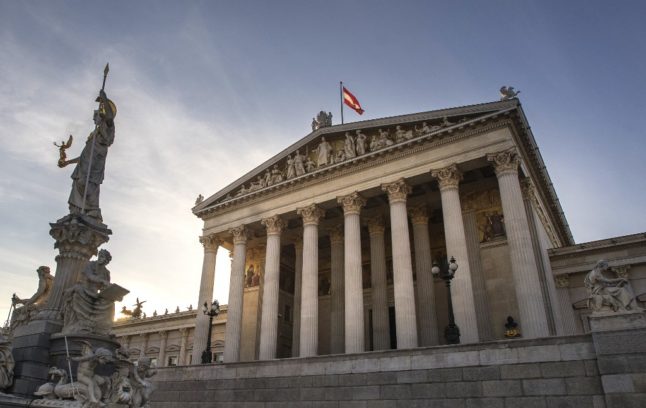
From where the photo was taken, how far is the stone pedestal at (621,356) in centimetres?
1338

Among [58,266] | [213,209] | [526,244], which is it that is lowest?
[58,266]

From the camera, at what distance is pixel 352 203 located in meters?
28.1

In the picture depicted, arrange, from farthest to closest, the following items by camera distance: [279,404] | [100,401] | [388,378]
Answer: [279,404], [388,378], [100,401]

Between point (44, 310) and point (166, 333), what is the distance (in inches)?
1593

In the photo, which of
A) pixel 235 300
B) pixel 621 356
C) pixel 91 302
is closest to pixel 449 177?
pixel 621 356

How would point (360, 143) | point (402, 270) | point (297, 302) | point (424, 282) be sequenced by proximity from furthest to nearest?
point (297, 302), point (360, 143), point (424, 282), point (402, 270)

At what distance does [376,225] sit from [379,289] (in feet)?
13.9

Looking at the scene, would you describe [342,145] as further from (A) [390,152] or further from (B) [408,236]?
(B) [408,236]

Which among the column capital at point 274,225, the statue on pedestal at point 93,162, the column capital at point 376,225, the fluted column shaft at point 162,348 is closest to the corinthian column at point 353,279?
the column capital at point 376,225

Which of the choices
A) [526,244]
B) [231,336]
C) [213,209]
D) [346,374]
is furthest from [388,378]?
[213,209]

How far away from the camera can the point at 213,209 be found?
113 feet

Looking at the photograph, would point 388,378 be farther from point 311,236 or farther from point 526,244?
point 311,236

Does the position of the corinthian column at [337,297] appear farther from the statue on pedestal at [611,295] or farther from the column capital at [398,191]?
the statue on pedestal at [611,295]

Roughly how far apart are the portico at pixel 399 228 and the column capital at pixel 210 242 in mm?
76
